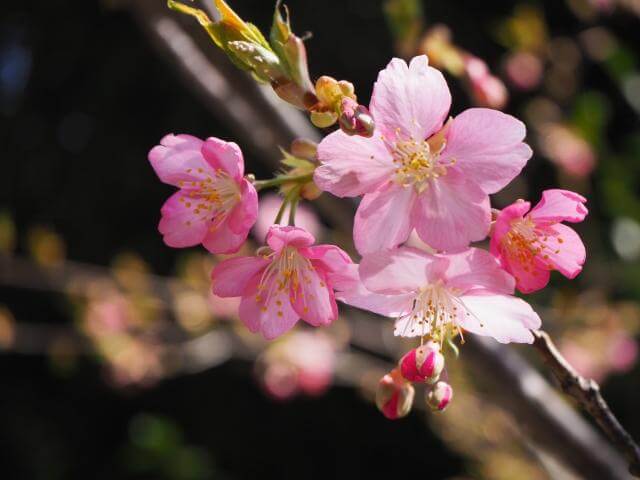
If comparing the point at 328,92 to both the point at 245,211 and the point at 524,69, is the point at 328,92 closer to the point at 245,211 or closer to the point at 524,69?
the point at 245,211

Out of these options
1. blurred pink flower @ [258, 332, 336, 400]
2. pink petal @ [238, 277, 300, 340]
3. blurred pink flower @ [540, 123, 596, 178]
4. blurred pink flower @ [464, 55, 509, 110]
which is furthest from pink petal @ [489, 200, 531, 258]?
blurred pink flower @ [540, 123, 596, 178]

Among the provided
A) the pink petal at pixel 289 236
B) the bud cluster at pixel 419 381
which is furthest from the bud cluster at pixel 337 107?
the bud cluster at pixel 419 381

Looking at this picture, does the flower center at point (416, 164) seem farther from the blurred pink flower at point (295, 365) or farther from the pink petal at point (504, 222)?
the blurred pink flower at point (295, 365)

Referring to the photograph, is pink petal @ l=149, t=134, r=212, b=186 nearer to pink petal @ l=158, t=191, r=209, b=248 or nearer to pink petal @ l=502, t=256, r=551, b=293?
pink petal @ l=158, t=191, r=209, b=248

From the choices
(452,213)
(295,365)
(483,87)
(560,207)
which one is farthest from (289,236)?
(295,365)

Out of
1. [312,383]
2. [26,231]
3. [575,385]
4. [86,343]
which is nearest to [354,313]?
[312,383]
